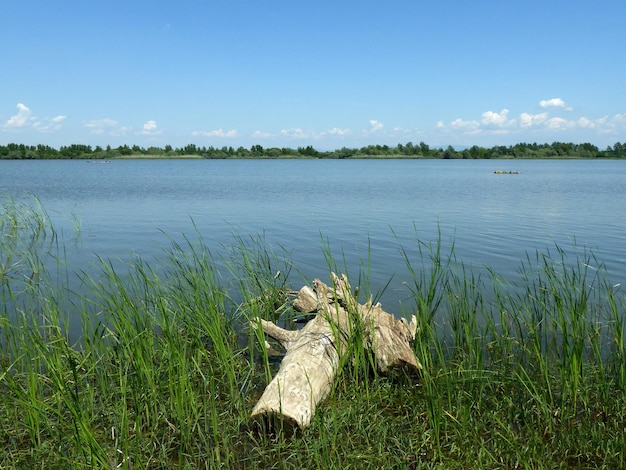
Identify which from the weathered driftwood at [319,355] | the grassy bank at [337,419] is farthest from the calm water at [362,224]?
the grassy bank at [337,419]

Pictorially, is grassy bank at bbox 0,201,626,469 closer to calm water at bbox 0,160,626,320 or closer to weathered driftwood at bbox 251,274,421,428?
weathered driftwood at bbox 251,274,421,428

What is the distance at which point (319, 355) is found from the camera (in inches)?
199

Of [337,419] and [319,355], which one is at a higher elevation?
[319,355]

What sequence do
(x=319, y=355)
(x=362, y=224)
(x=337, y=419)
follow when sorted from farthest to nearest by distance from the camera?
(x=362, y=224), (x=319, y=355), (x=337, y=419)

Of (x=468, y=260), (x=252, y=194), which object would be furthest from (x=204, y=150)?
(x=468, y=260)

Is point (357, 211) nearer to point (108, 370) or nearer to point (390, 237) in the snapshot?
point (390, 237)

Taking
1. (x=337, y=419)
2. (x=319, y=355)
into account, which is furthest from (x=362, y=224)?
(x=337, y=419)

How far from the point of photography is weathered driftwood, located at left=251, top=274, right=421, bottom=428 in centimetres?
434

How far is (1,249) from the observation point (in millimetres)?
12422

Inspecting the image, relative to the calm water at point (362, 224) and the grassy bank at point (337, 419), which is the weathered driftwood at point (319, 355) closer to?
the grassy bank at point (337, 419)

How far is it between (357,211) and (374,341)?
61.5 feet

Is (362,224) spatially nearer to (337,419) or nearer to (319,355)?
(319,355)

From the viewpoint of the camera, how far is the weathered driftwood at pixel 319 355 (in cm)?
434

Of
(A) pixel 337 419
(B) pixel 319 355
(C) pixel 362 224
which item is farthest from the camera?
(C) pixel 362 224
